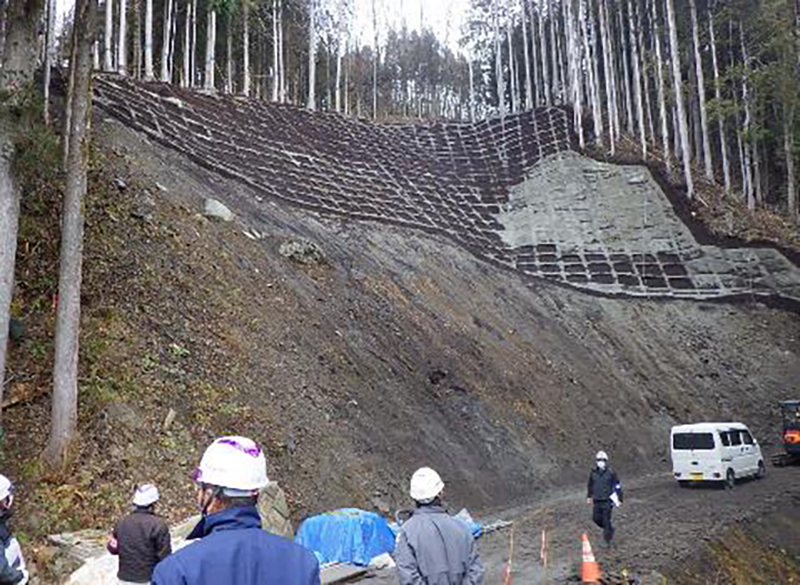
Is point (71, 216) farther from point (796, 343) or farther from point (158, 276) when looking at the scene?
point (796, 343)

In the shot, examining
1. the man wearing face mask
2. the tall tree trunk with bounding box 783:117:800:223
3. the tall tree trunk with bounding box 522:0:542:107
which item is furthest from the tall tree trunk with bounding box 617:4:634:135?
the man wearing face mask

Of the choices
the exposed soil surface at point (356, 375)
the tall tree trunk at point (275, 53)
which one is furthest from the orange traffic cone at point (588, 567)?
the tall tree trunk at point (275, 53)

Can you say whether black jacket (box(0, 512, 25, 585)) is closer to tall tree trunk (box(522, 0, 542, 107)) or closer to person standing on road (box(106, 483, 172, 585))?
person standing on road (box(106, 483, 172, 585))

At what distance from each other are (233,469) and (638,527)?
1378 cm

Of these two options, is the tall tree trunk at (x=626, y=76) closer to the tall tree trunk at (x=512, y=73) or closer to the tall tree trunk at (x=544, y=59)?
the tall tree trunk at (x=544, y=59)

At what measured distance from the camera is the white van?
63.5 feet

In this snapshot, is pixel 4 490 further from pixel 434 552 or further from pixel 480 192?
pixel 480 192

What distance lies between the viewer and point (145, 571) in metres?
6.48

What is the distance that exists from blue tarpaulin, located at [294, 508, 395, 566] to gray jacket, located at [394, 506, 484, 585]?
729cm

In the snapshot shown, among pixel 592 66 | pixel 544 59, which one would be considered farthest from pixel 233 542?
pixel 544 59

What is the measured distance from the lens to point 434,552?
4414 millimetres

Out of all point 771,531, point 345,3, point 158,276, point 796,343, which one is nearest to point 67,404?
point 158,276

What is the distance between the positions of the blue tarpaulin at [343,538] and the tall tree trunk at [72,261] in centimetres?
392

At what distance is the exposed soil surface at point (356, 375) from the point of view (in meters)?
12.4
